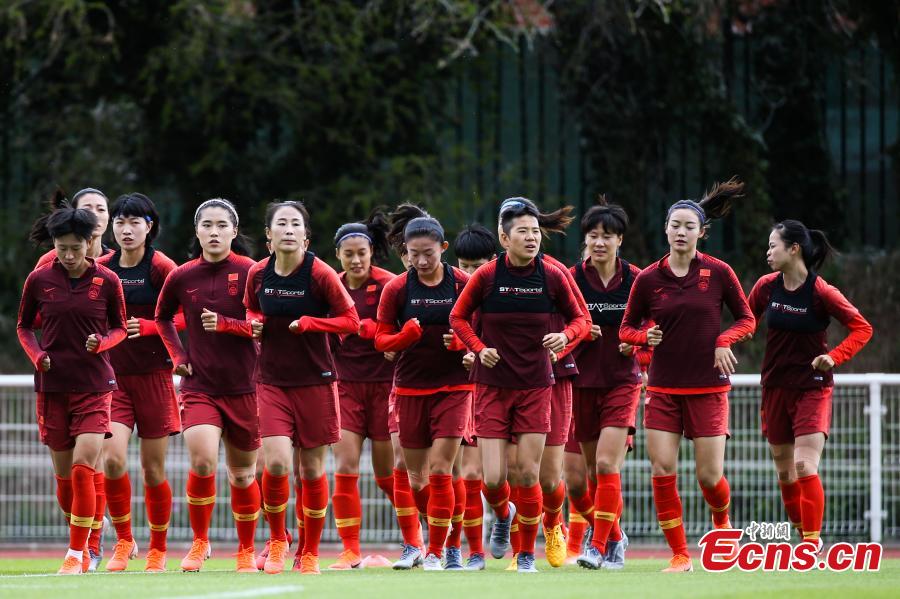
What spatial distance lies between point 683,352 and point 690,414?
37 cm

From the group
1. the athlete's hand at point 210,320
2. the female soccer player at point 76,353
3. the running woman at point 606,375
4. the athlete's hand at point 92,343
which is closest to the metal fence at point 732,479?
the running woman at point 606,375

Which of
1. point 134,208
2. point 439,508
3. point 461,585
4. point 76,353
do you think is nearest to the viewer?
point 461,585

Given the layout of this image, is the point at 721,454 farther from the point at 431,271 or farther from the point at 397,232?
the point at 397,232

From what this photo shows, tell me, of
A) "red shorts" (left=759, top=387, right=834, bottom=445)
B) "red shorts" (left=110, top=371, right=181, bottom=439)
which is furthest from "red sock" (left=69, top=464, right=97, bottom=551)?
"red shorts" (left=759, top=387, right=834, bottom=445)

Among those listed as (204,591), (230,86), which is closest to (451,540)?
(204,591)

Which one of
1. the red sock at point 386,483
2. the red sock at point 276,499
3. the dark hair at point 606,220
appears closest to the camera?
the red sock at point 276,499

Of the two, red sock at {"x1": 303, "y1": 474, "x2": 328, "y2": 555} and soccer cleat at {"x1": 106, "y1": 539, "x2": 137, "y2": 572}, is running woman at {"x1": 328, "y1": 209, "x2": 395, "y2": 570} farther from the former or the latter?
soccer cleat at {"x1": 106, "y1": 539, "x2": 137, "y2": 572}

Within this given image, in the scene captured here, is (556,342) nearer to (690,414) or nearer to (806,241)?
(690,414)

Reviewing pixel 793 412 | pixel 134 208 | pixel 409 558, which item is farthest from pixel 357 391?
pixel 793 412

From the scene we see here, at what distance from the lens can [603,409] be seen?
34.9 ft

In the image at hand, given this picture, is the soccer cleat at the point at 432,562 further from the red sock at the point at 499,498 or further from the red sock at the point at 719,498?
the red sock at the point at 719,498

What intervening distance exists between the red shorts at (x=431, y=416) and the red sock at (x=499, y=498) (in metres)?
0.40

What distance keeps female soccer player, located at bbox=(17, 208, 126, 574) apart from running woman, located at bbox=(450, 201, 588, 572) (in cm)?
212

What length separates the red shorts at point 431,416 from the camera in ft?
33.6
